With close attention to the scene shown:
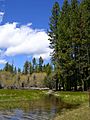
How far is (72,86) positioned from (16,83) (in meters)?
92.0

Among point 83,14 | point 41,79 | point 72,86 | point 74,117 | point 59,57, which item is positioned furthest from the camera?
point 41,79

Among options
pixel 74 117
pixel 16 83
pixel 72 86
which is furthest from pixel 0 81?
pixel 74 117

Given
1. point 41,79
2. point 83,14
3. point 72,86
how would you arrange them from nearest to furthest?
point 83,14 < point 72,86 < point 41,79

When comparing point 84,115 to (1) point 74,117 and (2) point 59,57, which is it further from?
(2) point 59,57

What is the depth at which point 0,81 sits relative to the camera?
159 metres

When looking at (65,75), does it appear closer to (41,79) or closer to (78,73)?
(78,73)

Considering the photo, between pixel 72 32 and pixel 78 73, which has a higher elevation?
pixel 72 32

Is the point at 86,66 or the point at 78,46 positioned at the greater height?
the point at 78,46

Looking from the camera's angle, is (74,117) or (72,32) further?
(72,32)

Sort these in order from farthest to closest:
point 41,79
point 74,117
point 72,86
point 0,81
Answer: point 41,79, point 0,81, point 72,86, point 74,117

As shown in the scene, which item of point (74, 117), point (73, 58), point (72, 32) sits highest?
point (72, 32)

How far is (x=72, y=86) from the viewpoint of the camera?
86.8 metres

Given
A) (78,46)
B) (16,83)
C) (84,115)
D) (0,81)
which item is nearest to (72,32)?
(78,46)

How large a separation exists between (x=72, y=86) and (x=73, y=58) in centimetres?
1008
